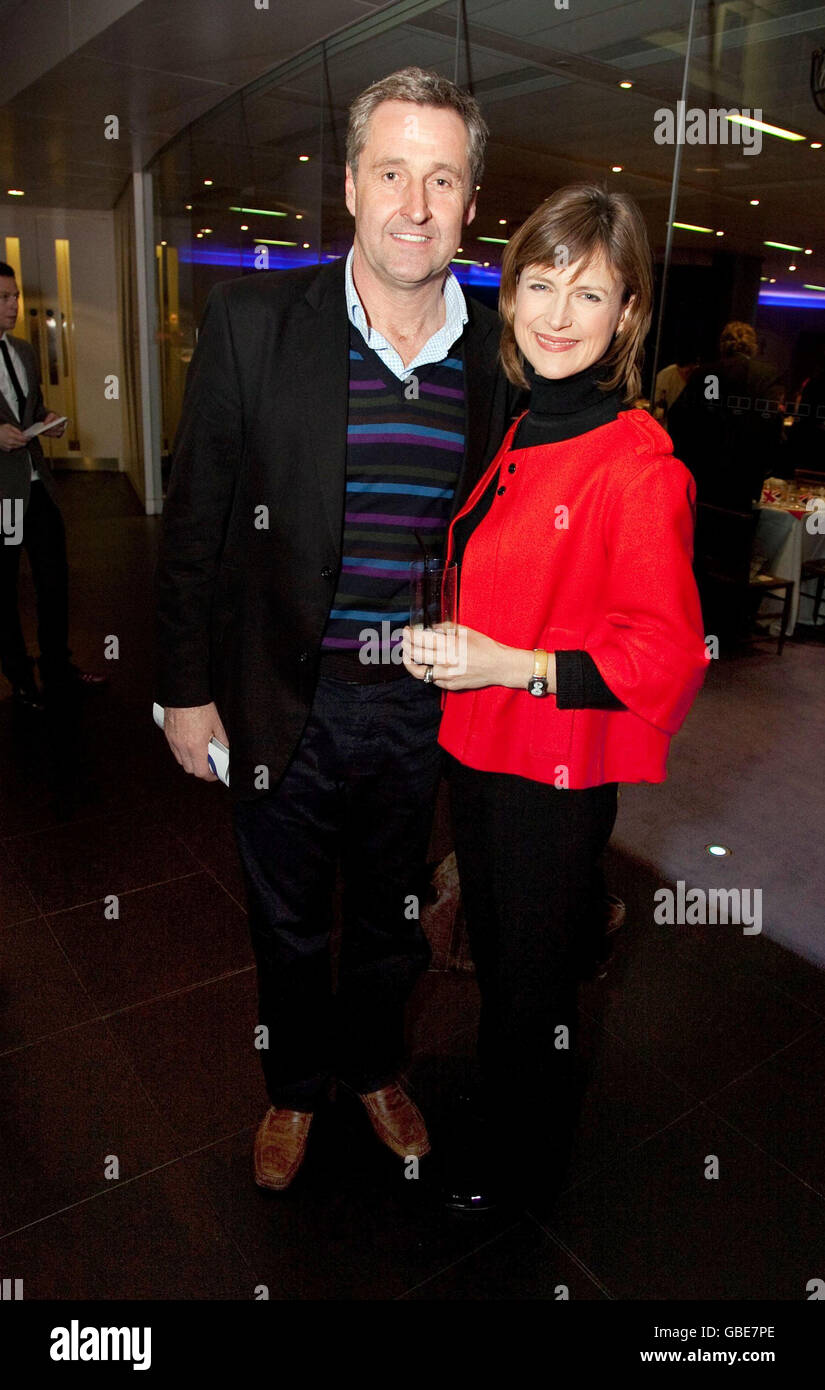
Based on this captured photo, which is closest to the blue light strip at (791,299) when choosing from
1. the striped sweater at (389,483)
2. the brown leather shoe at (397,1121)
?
the striped sweater at (389,483)

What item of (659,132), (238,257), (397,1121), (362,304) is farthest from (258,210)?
(397,1121)

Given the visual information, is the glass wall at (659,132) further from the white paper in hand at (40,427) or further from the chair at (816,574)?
the white paper in hand at (40,427)

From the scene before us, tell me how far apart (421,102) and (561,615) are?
0.79 meters

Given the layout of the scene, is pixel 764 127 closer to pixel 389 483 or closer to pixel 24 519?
pixel 389 483

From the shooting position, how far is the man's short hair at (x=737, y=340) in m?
4.48

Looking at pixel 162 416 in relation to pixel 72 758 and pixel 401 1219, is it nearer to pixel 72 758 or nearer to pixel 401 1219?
pixel 72 758

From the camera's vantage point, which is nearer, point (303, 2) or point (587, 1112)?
point (587, 1112)

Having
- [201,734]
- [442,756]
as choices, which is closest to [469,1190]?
[442,756]

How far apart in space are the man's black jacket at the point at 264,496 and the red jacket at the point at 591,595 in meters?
0.20

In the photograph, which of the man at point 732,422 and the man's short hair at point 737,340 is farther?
the man at point 732,422

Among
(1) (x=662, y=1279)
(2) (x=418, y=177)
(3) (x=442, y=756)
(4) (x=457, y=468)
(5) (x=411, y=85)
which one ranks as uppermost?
(5) (x=411, y=85)

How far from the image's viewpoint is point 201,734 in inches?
65.7

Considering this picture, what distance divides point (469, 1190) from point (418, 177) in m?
1.78

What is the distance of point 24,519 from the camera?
13.4ft
